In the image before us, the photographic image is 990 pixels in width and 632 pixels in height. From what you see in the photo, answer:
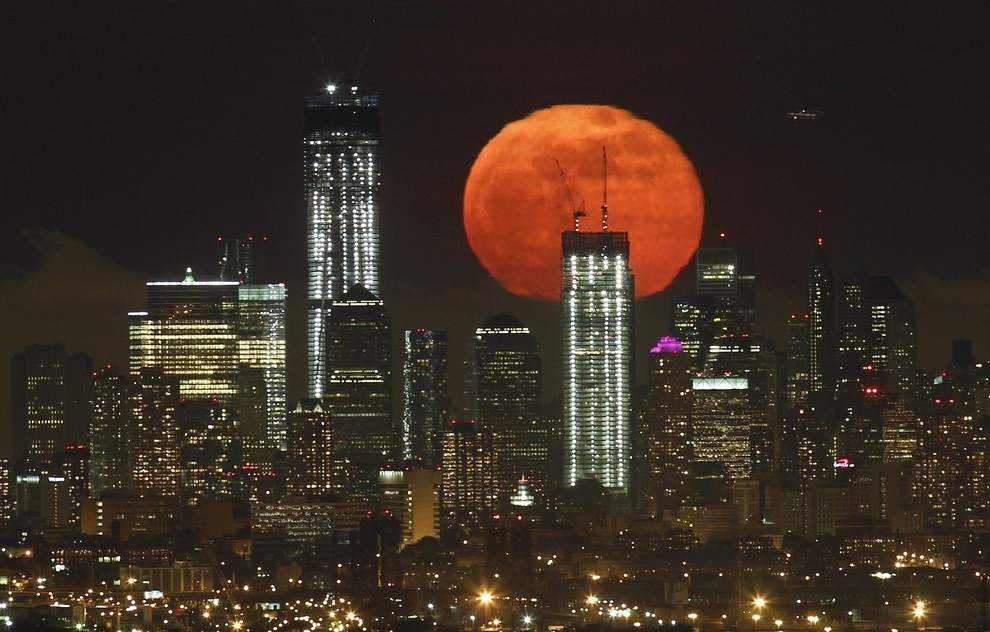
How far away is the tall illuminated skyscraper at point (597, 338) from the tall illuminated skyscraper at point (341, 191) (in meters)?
14.0

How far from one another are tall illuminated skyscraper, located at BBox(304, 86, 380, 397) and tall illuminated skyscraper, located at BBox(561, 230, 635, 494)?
1396 centimetres

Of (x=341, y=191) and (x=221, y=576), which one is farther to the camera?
(x=341, y=191)

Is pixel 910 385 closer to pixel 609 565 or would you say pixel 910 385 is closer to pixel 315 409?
pixel 315 409

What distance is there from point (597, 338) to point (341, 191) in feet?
65.4

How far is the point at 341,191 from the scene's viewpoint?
12388 centimetres

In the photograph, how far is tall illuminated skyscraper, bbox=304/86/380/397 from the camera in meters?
121

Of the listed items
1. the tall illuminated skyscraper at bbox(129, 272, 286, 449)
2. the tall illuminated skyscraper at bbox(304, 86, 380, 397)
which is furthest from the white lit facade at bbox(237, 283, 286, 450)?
the tall illuminated skyscraper at bbox(304, 86, 380, 397)

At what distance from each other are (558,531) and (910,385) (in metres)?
24.0

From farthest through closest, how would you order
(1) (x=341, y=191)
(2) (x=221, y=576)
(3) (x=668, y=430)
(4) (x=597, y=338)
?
(1) (x=341, y=191) < (4) (x=597, y=338) < (3) (x=668, y=430) < (2) (x=221, y=576)

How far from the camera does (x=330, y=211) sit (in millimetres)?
124500

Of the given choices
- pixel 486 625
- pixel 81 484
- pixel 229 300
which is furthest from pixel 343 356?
pixel 486 625

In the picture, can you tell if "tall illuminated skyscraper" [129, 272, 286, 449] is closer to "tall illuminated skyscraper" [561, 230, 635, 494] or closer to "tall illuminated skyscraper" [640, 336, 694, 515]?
"tall illuminated skyscraper" [561, 230, 635, 494]

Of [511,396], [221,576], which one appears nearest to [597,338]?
[511,396]

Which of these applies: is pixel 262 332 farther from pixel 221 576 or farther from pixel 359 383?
pixel 221 576
